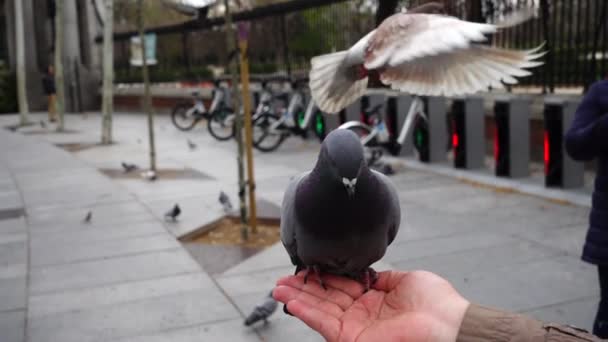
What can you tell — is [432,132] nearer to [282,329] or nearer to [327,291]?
[282,329]

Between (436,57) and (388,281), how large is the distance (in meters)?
1.17

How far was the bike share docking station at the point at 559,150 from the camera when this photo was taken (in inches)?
323

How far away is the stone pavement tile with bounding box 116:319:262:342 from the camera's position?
14.8 ft

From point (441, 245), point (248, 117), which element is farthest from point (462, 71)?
point (248, 117)

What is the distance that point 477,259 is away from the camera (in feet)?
19.3

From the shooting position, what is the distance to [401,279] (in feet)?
7.59

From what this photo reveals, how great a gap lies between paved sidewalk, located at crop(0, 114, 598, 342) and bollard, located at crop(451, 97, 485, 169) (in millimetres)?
646

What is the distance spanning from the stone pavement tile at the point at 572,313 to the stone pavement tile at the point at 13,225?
18.3 feet

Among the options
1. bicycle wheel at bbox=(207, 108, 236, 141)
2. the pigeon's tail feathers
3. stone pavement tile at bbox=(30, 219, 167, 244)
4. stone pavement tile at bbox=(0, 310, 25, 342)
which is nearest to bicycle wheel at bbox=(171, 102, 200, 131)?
bicycle wheel at bbox=(207, 108, 236, 141)

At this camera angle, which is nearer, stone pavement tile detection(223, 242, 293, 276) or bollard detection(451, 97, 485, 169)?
stone pavement tile detection(223, 242, 293, 276)

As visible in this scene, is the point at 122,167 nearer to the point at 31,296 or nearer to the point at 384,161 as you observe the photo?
the point at 384,161

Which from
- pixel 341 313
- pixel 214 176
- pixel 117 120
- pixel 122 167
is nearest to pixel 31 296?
pixel 341 313

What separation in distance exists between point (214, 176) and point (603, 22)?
5.91 m

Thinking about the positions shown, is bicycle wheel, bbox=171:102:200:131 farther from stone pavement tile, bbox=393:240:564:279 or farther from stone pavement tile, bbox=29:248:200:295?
stone pavement tile, bbox=393:240:564:279
